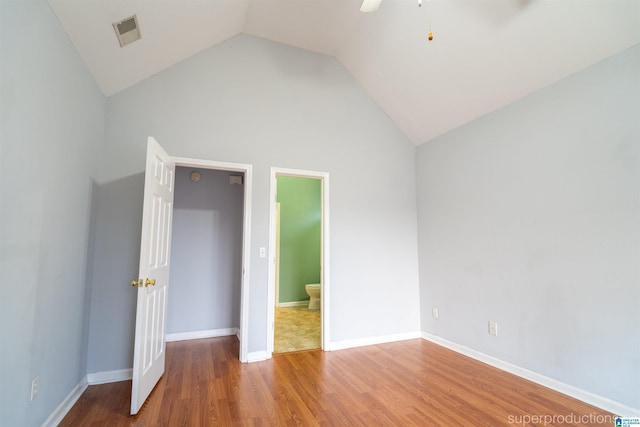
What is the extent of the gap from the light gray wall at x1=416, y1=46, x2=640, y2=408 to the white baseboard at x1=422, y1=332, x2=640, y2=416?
1.9 inches

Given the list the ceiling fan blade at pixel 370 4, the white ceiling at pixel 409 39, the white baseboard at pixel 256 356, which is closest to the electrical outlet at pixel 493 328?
the white ceiling at pixel 409 39

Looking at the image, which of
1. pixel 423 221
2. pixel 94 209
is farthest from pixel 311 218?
pixel 94 209

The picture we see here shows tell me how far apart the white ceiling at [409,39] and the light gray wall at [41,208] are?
0.37 metres

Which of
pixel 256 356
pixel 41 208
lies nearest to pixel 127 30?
pixel 41 208

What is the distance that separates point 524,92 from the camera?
269 cm

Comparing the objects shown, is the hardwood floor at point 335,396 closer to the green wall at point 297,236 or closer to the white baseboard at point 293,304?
the white baseboard at point 293,304

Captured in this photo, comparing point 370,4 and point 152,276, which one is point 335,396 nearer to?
point 152,276

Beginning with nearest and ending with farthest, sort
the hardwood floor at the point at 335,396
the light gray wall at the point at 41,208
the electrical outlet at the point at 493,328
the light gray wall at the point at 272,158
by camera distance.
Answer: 1. the light gray wall at the point at 41,208
2. the hardwood floor at the point at 335,396
3. the light gray wall at the point at 272,158
4. the electrical outlet at the point at 493,328

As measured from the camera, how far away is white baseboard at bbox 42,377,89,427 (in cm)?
186

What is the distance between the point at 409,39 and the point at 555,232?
2.27 metres

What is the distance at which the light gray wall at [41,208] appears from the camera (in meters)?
1.42

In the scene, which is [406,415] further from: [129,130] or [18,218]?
[129,130]

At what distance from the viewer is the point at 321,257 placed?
3.43 metres

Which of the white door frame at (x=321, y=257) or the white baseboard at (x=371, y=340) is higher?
the white door frame at (x=321, y=257)
